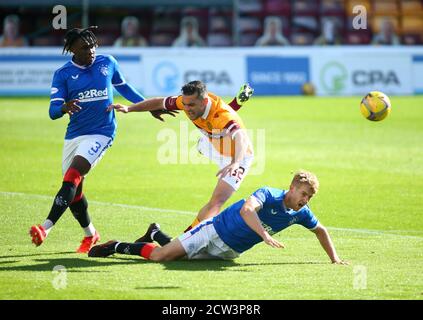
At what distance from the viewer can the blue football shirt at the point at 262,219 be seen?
31.7 feet

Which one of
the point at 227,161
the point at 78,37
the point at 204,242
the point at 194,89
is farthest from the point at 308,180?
the point at 78,37

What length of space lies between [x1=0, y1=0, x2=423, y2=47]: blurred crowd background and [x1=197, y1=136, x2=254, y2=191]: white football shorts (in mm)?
21682

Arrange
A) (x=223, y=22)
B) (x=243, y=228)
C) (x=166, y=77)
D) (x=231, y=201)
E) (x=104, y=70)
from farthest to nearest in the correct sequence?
1. (x=223, y=22)
2. (x=166, y=77)
3. (x=231, y=201)
4. (x=104, y=70)
5. (x=243, y=228)

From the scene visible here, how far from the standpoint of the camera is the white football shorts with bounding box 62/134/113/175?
1111cm

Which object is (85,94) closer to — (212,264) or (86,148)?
(86,148)

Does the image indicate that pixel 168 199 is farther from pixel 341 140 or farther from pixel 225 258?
pixel 341 140

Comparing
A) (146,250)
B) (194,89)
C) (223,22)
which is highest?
(223,22)

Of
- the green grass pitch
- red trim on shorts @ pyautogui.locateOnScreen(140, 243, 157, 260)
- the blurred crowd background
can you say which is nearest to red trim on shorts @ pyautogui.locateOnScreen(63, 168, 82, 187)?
the green grass pitch

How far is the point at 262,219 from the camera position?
9.76 m

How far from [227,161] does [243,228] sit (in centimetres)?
170

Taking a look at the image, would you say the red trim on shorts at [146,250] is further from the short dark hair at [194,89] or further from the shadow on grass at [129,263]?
the short dark hair at [194,89]

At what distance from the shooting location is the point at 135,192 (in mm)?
15438

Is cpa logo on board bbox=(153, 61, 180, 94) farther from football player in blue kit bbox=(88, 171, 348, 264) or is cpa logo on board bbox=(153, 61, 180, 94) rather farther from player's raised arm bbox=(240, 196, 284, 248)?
player's raised arm bbox=(240, 196, 284, 248)
